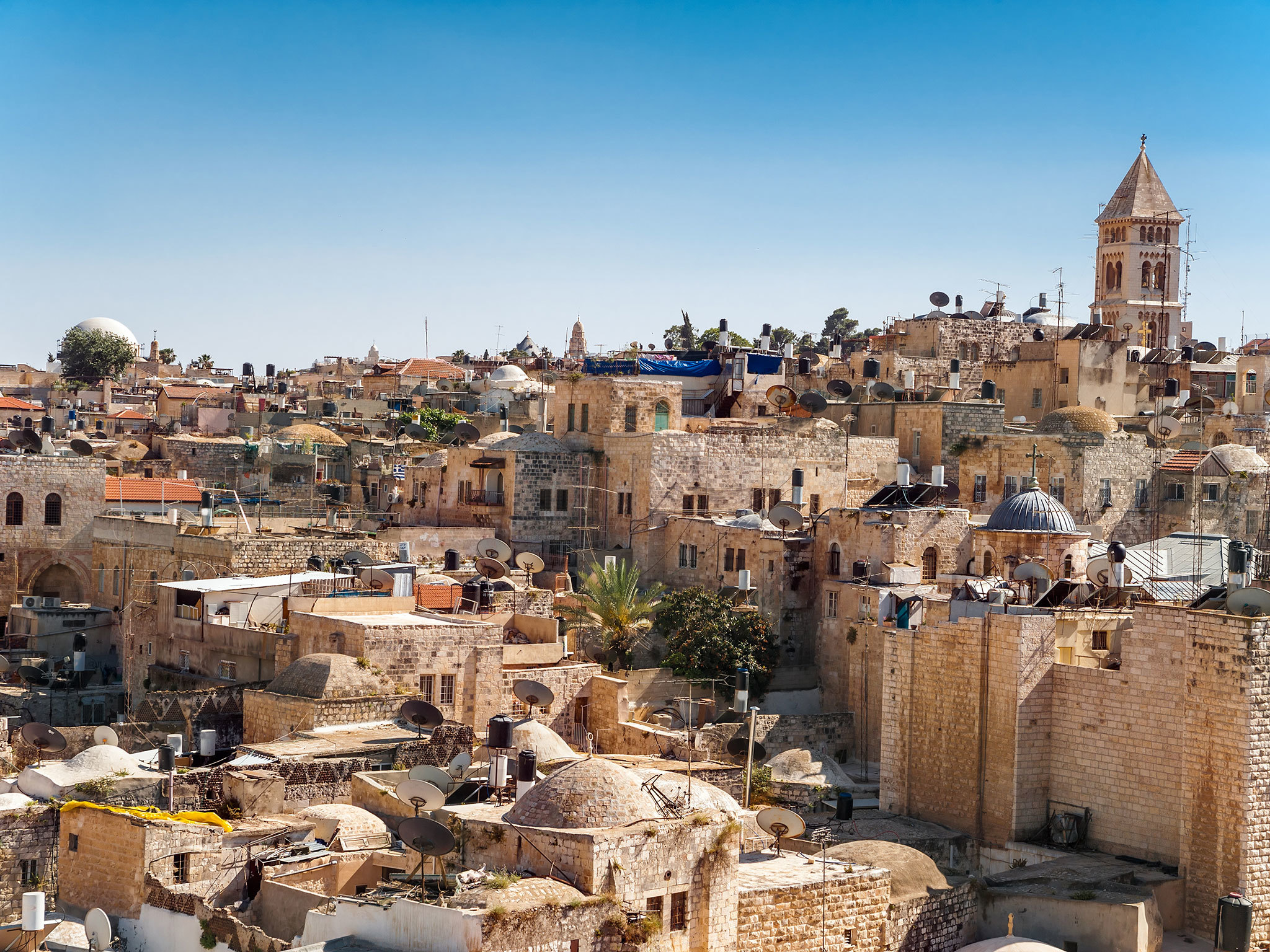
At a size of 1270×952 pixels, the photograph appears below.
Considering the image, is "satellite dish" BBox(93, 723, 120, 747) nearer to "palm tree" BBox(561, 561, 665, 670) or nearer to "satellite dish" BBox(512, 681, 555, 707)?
"satellite dish" BBox(512, 681, 555, 707)

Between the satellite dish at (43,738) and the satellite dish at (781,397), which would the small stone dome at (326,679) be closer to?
the satellite dish at (43,738)

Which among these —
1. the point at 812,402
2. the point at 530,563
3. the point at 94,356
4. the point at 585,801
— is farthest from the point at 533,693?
the point at 94,356

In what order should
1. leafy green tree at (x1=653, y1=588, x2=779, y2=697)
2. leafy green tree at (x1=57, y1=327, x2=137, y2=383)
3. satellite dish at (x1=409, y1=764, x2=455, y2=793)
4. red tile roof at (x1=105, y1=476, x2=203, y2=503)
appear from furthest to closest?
leafy green tree at (x1=57, y1=327, x2=137, y2=383) → red tile roof at (x1=105, y1=476, x2=203, y2=503) → leafy green tree at (x1=653, y1=588, x2=779, y2=697) → satellite dish at (x1=409, y1=764, x2=455, y2=793)

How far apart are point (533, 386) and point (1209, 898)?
42.0 meters

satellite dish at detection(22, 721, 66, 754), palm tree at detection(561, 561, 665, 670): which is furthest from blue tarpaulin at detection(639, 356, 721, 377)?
satellite dish at detection(22, 721, 66, 754)

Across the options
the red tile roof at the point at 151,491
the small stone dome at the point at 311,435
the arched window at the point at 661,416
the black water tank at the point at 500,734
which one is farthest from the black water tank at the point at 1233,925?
the small stone dome at the point at 311,435

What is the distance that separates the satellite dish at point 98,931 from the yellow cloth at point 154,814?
4.09 ft

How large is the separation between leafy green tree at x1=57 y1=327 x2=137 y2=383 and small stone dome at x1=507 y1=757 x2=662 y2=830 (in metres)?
76.4

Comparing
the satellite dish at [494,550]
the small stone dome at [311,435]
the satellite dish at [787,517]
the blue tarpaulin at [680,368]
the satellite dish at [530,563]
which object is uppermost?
the blue tarpaulin at [680,368]

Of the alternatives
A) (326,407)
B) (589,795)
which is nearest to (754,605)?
(589,795)

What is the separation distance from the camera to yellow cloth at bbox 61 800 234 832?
21547 millimetres

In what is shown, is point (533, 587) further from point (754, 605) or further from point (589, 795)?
point (589, 795)

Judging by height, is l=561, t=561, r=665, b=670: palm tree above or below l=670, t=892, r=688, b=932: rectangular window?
above

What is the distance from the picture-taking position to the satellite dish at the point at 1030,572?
95.0 feet
